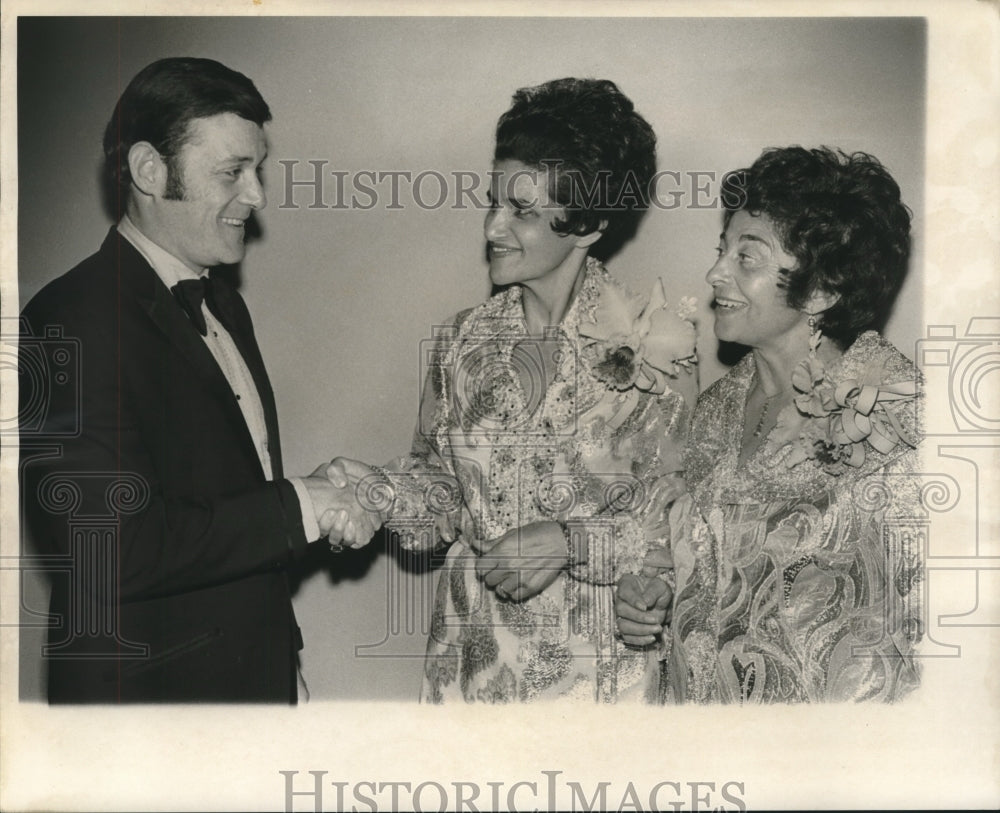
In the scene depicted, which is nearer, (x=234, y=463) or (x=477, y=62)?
(x=234, y=463)

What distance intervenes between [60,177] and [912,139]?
2.32m

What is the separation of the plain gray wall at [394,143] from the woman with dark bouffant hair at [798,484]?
0.17 m

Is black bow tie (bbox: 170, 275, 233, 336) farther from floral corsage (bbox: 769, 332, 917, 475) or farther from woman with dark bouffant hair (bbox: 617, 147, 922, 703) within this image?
floral corsage (bbox: 769, 332, 917, 475)

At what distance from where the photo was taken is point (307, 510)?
3.22m

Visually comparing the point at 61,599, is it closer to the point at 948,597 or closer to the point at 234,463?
the point at 234,463

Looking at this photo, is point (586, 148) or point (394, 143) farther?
point (394, 143)

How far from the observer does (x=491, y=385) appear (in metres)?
3.30

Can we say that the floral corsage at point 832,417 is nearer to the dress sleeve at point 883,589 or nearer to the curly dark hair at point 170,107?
the dress sleeve at point 883,589

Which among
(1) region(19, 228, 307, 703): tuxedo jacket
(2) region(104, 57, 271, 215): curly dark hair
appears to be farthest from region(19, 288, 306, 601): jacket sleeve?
(2) region(104, 57, 271, 215): curly dark hair

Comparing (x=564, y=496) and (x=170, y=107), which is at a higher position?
(x=170, y=107)

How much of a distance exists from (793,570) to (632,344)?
0.72 metres

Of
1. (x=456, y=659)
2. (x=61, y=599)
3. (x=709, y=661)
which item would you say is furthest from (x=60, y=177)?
(x=709, y=661)

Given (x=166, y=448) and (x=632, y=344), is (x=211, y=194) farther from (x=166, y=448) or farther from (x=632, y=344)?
(x=632, y=344)

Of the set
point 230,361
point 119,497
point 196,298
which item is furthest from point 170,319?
point 119,497
